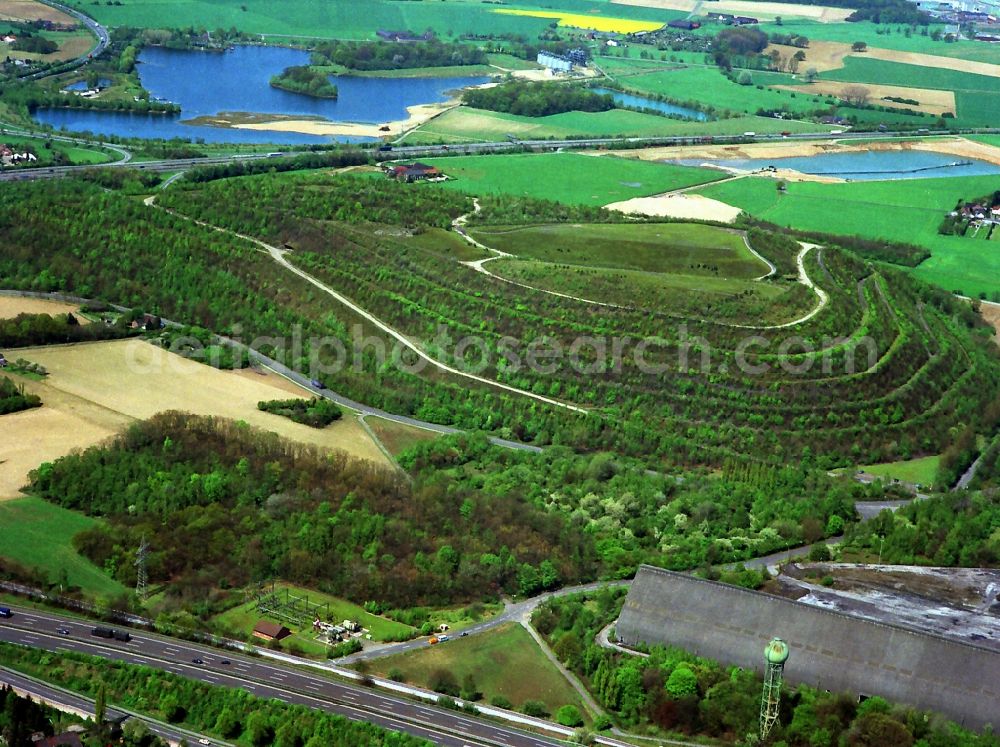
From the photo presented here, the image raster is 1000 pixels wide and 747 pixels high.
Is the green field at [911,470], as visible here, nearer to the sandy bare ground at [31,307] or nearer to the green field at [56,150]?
the sandy bare ground at [31,307]

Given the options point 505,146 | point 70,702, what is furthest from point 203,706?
point 505,146

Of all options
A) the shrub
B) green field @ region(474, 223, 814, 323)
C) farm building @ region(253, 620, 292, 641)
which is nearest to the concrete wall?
the shrub

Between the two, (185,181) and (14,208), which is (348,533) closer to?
(14,208)

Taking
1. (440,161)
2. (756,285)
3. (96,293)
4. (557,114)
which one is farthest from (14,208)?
(557,114)

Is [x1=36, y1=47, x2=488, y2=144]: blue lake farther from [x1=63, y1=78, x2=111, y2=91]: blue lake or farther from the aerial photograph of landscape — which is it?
[x1=63, y1=78, x2=111, y2=91]: blue lake

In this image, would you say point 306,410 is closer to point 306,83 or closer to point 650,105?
point 306,83

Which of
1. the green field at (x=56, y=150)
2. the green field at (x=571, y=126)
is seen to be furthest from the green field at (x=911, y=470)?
the green field at (x=571, y=126)
